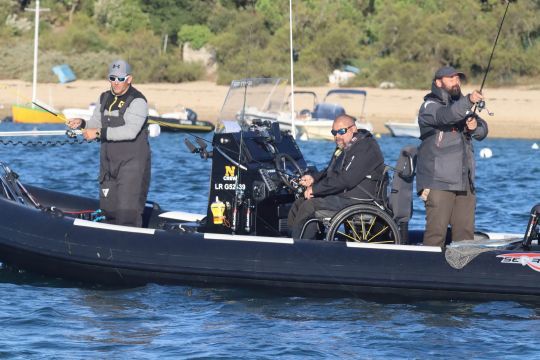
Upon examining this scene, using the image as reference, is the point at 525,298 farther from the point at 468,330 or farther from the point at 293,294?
the point at 293,294

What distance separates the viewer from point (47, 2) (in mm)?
43344

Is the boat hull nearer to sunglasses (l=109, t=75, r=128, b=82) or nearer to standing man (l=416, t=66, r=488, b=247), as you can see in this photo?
standing man (l=416, t=66, r=488, b=247)

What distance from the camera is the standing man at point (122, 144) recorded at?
9250mm

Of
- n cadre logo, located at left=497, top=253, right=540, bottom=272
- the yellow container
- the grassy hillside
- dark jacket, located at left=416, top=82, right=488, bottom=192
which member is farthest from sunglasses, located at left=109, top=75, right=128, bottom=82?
the grassy hillside

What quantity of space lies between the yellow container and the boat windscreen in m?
0.60

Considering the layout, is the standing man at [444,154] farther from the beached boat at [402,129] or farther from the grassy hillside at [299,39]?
the grassy hillside at [299,39]

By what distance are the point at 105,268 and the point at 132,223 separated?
0.48 meters

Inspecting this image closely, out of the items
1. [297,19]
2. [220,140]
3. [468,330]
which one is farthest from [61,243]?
[297,19]

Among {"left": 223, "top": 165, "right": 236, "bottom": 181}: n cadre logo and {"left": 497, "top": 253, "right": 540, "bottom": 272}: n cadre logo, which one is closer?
{"left": 497, "top": 253, "right": 540, "bottom": 272}: n cadre logo

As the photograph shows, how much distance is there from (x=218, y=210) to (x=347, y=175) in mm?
1152

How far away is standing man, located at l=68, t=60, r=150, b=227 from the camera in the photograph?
925 cm

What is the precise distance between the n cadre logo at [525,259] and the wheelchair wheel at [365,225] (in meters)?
0.83

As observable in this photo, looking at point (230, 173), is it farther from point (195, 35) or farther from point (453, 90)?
point (195, 35)

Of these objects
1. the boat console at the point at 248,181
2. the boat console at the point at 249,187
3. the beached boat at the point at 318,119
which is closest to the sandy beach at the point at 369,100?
the beached boat at the point at 318,119
